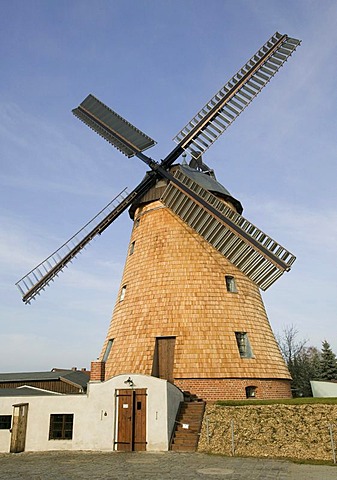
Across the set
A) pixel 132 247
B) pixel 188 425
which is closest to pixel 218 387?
pixel 188 425

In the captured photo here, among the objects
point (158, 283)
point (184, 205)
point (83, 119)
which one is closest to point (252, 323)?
point (158, 283)

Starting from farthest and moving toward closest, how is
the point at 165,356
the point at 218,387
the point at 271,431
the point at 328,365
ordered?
the point at 328,365
the point at 165,356
the point at 218,387
the point at 271,431

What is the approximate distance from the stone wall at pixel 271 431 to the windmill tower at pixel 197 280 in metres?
1.50

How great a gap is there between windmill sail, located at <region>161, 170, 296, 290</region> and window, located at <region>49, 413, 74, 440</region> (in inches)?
330

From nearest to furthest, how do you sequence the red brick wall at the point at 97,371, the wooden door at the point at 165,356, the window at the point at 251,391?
1. the window at the point at 251,391
2. the wooden door at the point at 165,356
3. the red brick wall at the point at 97,371

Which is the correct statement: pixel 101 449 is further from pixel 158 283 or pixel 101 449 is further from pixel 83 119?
pixel 83 119

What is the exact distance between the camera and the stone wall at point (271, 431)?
1084 cm

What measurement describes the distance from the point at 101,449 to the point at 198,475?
519cm

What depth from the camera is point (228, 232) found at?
1584 cm

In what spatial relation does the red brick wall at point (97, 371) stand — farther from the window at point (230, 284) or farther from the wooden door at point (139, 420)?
the window at point (230, 284)

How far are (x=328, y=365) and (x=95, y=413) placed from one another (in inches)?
976

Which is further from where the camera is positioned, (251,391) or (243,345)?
(243,345)

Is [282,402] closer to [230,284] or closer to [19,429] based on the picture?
[230,284]

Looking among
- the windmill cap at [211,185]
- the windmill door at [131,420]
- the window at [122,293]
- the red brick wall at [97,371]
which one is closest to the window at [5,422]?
the red brick wall at [97,371]
